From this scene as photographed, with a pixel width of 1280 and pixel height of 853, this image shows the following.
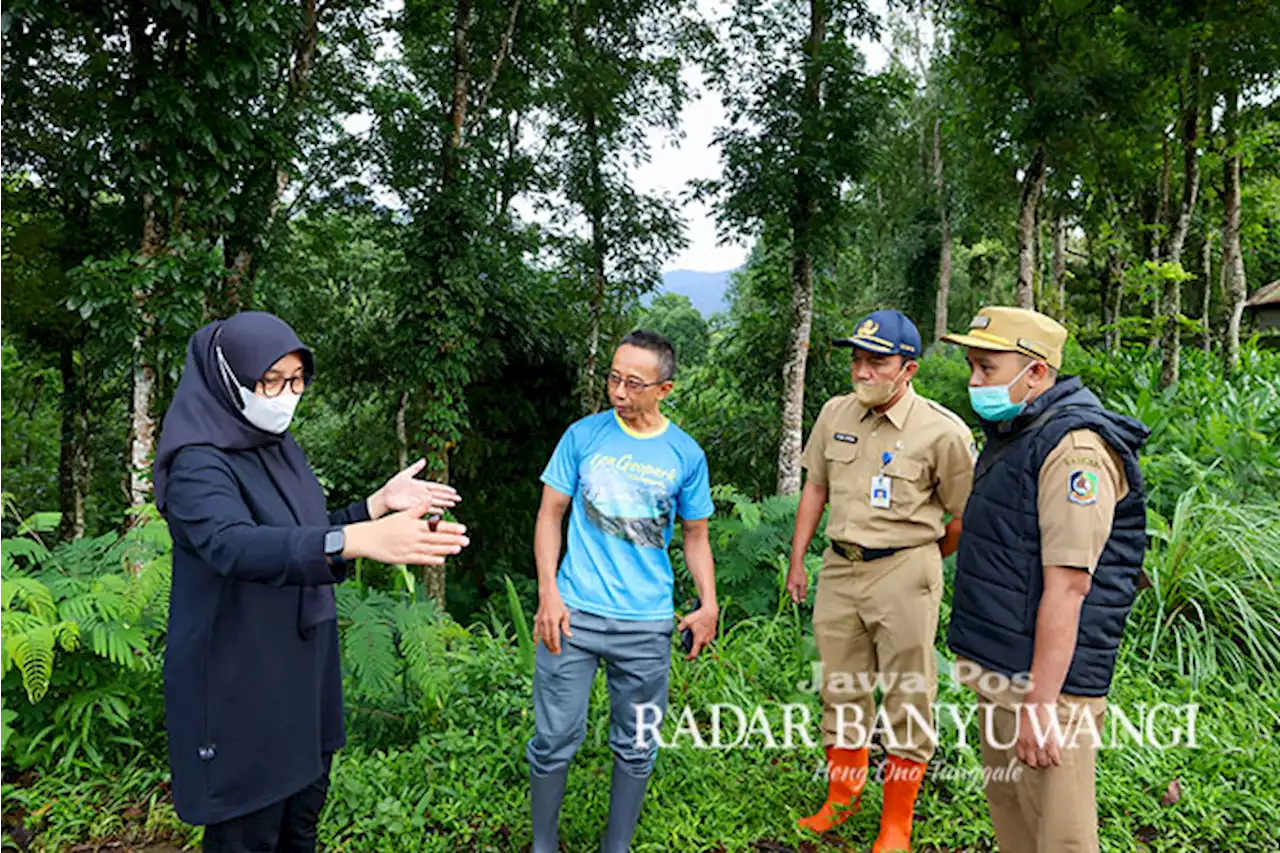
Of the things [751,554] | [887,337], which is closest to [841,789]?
[887,337]

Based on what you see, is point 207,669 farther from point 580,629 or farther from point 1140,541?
point 1140,541

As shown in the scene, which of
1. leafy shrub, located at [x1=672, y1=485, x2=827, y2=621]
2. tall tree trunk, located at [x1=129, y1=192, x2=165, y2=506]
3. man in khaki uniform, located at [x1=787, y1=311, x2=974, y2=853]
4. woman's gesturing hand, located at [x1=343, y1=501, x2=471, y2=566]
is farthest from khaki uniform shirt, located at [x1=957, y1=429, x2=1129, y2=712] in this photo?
tall tree trunk, located at [x1=129, y1=192, x2=165, y2=506]

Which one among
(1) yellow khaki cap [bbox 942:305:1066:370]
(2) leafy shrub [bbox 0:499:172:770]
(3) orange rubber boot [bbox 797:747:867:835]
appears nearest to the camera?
(1) yellow khaki cap [bbox 942:305:1066:370]

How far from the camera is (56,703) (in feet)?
9.70

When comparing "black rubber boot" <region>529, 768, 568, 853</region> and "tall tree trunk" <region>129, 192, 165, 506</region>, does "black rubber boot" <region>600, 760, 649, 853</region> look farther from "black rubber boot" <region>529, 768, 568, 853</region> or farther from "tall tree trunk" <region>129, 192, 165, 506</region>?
"tall tree trunk" <region>129, 192, 165, 506</region>

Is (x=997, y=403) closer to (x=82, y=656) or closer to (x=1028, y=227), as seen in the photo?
(x=82, y=656)

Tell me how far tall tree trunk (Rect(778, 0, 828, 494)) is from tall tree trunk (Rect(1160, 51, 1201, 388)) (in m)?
3.99

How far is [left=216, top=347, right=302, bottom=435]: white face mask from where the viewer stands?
183cm

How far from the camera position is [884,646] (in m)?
2.81

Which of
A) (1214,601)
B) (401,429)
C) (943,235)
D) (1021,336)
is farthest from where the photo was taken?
(943,235)

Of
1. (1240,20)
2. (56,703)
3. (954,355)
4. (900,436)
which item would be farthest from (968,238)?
(56,703)

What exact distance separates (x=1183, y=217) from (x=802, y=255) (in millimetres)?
4308

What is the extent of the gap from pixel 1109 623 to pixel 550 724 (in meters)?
1.77

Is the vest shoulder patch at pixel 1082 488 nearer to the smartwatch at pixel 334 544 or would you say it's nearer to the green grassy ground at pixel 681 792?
the green grassy ground at pixel 681 792
